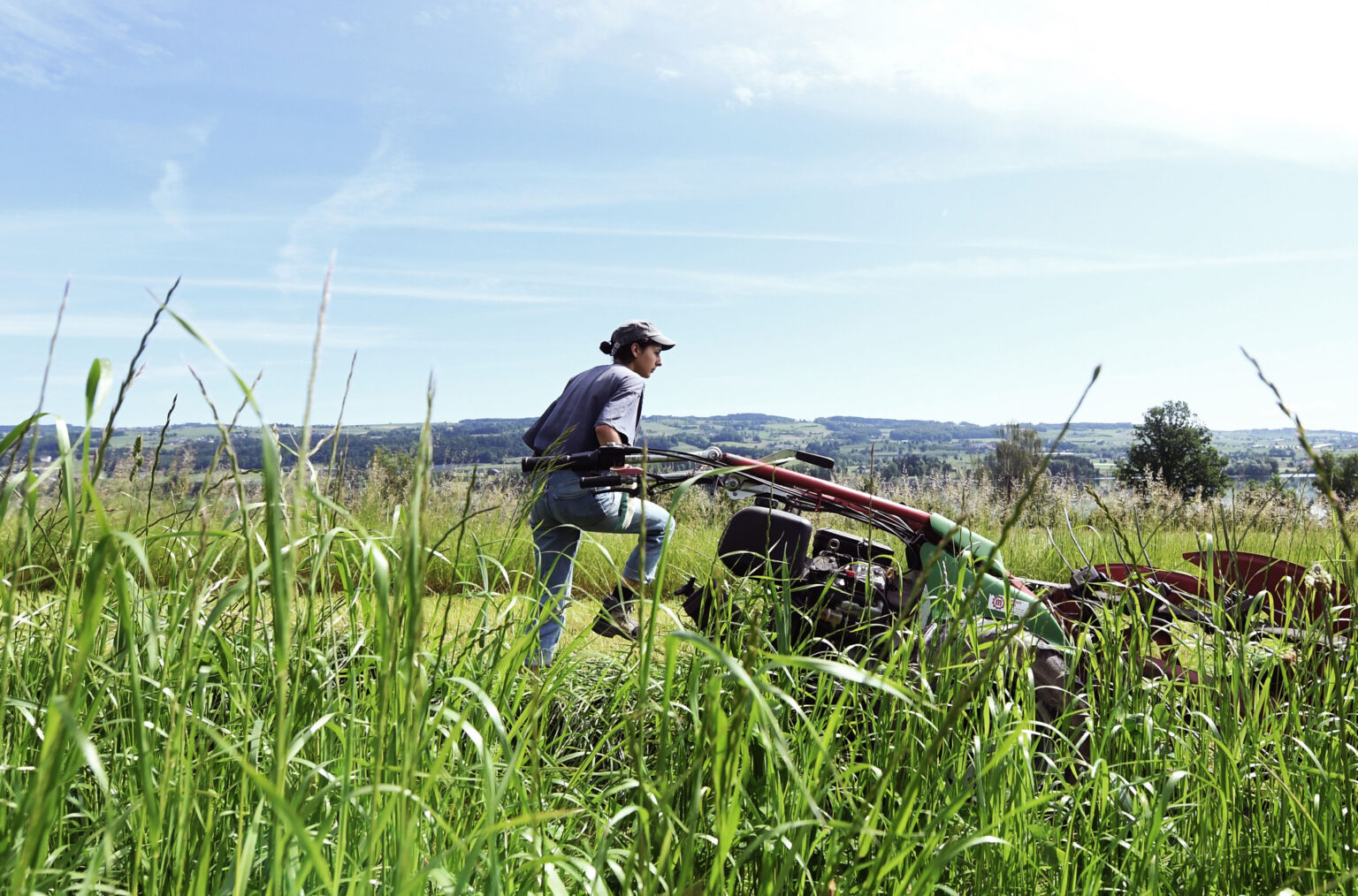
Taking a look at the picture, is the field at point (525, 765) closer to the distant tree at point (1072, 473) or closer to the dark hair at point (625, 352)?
the distant tree at point (1072, 473)

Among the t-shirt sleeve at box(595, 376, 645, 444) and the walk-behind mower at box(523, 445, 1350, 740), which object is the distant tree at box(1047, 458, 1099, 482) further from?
the t-shirt sleeve at box(595, 376, 645, 444)

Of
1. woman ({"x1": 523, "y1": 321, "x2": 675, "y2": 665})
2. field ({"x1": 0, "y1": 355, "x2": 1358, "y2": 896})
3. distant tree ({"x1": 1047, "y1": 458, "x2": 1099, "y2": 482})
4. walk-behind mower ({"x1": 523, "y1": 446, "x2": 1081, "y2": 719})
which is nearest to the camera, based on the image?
field ({"x1": 0, "y1": 355, "x2": 1358, "y2": 896})

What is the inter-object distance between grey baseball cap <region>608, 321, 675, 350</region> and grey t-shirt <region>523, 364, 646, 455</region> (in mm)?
465

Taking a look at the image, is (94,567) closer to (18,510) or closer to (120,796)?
(18,510)

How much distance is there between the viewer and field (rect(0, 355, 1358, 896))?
3.56ft

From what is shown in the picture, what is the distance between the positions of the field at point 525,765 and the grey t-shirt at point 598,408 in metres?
2.68

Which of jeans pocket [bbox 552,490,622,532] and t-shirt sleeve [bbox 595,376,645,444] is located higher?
t-shirt sleeve [bbox 595,376,645,444]

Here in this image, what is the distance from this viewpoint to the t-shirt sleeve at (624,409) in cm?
490

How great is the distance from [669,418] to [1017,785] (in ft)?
397

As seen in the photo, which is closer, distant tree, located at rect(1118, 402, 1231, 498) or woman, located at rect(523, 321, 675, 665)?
woman, located at rect(523, 321, 675, 665)

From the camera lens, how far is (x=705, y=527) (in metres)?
8.43

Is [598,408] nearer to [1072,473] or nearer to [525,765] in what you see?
[525,765]

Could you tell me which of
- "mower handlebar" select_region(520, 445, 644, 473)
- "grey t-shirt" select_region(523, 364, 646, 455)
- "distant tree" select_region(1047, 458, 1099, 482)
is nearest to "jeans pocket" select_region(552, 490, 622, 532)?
"grey t-shirt" select_region(523, 364, 646, 455)

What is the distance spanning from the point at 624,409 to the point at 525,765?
323 centimetres
